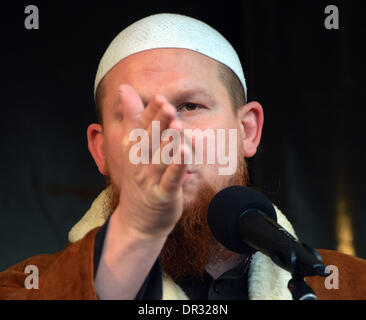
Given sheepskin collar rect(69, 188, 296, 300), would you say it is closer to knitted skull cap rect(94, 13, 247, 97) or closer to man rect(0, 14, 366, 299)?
man rect(0, 14, 366, 299)

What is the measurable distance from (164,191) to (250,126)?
935 mm

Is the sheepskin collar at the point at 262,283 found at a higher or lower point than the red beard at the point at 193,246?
lower

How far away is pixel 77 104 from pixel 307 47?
1113 millimetres

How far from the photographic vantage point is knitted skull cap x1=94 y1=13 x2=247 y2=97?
62.1 inches

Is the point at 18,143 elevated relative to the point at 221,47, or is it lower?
lower

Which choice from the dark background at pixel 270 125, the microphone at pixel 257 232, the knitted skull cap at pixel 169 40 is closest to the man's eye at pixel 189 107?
the knitted skull cap at pixel 169 40

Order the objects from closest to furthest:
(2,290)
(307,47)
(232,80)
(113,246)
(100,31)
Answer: (113,246), (2,290), (232,80), (307,47), (100,31)

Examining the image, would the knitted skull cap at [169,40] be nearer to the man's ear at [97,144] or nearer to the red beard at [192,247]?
the man's ear at [97,144]

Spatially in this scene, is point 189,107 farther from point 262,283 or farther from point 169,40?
point 262,283

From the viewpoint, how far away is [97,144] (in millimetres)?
1732

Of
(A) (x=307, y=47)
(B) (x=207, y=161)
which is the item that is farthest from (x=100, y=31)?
(B) (x=207, y=161)

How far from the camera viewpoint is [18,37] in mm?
2508

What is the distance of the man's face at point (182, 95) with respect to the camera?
1435 millimetres

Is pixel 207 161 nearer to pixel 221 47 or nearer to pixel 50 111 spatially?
pixel 221 47
